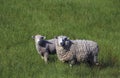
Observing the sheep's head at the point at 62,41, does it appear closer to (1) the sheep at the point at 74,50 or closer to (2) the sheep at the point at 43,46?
(1) the sheep at the point at 74,50

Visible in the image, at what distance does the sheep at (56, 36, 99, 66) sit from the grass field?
181 millimetres

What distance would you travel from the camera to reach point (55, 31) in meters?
13.5

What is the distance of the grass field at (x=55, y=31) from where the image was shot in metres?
10.3

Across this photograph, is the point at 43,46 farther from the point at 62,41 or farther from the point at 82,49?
the point at 82,49

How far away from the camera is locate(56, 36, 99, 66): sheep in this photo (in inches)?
414

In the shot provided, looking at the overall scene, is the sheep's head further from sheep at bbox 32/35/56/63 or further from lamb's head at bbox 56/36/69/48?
sheep at bbox 32/35/56/63

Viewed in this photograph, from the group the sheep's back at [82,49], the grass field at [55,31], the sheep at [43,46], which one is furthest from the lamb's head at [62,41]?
the grass field at [55,31]

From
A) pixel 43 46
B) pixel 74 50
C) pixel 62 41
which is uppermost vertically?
pixel 62 41

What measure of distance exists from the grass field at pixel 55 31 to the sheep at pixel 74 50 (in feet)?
0.59

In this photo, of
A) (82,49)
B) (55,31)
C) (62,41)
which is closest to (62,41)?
(62,41)

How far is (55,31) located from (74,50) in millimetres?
2986

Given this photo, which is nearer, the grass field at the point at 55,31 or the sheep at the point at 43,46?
the grass field at the point at 55,31

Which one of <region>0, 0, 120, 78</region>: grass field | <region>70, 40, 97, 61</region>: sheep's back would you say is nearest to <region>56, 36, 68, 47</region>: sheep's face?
<region>70, 40, 97, 61</region>: sheep's back

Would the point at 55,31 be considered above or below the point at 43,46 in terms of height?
above
